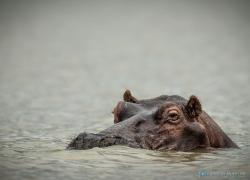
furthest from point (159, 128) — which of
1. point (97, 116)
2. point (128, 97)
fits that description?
point (97, 116)

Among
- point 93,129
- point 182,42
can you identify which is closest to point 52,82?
point 93,129

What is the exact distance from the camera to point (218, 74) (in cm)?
3712

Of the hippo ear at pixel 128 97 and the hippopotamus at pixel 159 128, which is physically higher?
the hippo ear at pixel 128 97

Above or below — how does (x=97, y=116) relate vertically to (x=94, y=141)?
above

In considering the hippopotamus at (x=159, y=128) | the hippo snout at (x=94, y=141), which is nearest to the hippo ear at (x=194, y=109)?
the hippopotamus at (x=159, y=128)

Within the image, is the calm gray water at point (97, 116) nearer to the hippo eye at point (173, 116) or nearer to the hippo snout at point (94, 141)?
the hippo snout at point (94, 141)

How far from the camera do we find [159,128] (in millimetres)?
11898

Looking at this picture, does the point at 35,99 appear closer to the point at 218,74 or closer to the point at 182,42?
the point at 218,74

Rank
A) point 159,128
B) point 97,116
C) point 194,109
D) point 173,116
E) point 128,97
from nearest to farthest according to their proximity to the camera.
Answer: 1. point 159,128
2. point 173,116
3. point 194,109
4. point 128,97
5. point 97,116

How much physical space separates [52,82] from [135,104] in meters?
19.1

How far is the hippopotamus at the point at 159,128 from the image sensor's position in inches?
452

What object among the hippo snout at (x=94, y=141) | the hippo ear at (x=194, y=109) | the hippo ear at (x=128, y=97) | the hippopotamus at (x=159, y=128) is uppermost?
the hippo ear at (x=128, y=97)

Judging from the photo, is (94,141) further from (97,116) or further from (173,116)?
(97,116)

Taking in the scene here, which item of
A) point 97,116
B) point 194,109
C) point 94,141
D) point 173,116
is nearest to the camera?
point 94,141
